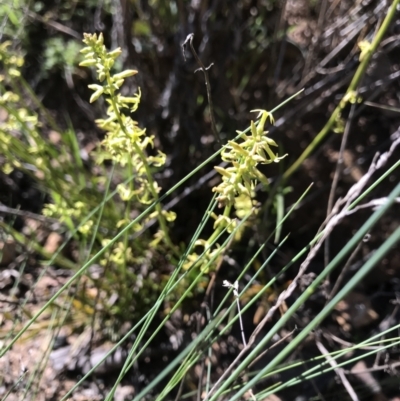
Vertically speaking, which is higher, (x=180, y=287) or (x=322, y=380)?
(x=180, y=287)

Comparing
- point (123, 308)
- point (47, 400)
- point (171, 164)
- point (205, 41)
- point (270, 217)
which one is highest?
point (205, 41)

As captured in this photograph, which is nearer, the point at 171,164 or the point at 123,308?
the point at 123,308

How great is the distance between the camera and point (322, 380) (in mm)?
1237

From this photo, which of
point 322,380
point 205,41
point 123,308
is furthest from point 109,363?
point 205,41

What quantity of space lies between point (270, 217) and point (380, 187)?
351 mm

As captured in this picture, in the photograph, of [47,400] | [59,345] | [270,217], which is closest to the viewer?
[47,400]

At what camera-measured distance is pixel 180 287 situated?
120 cm

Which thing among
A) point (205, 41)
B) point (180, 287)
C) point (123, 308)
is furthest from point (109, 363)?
point (205, 41)

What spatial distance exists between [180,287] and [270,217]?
1.21 ft

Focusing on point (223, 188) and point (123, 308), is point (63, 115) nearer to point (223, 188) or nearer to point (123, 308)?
point (123, 308)

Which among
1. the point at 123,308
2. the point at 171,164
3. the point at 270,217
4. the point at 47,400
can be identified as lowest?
the point at 47,400

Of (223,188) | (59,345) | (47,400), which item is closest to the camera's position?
(223,188)

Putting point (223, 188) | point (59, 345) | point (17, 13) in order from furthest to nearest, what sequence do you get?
point (17, 13) → point (59, 345) → point (223, 188)

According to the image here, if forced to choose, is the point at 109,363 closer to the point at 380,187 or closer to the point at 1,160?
the point at 1,160
